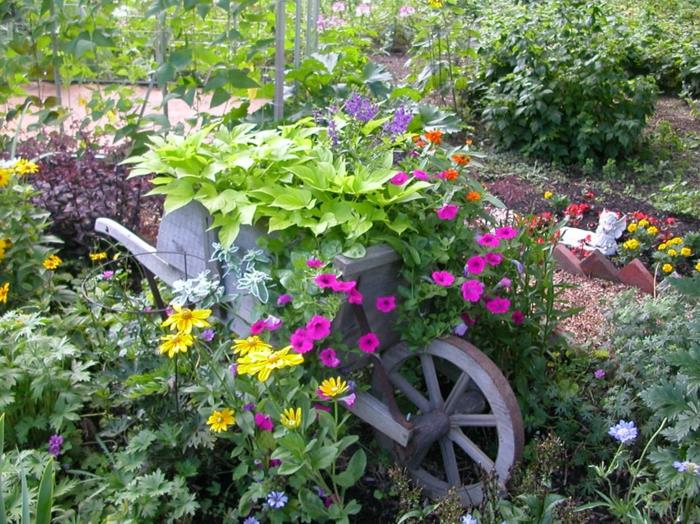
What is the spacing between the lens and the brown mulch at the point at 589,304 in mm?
2798

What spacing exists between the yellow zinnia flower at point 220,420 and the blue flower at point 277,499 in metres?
0.20

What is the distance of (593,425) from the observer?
88.1 inches

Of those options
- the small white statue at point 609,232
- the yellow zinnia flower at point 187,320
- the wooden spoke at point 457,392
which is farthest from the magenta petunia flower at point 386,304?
the small white statue at point 609,232

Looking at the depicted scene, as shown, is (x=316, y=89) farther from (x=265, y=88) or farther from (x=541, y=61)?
(x=541, y=61)

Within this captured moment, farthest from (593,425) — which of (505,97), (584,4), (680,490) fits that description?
(584,4)

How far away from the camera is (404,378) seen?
7.39ft

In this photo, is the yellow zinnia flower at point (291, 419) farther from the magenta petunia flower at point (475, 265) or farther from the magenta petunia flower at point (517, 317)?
the magenta petunia flower at point (517, 317)

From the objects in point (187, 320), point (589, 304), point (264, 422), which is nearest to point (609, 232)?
point (589, 304)

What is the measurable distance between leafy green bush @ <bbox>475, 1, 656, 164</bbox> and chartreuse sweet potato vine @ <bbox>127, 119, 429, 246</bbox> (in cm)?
281

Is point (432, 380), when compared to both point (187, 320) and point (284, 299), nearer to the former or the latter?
point (284, 299)

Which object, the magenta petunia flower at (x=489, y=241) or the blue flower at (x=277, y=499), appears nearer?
the blue flower at (x=277, y=499)

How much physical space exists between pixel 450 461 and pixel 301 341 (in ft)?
2.11

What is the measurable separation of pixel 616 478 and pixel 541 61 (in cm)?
330

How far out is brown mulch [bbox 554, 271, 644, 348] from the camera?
2798 millimetres
